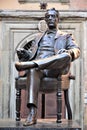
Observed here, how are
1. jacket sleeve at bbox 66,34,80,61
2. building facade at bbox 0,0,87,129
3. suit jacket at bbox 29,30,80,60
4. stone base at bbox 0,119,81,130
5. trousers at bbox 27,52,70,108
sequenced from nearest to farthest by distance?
stone base at bbox 0,119,81,130 < trousers at bbox 27,52,70,108 < jacket sleeve at bbox 66,34,80,61 < suit jacket at bbox 29,30,80,60 < building facade at bbox 0,0,87,129

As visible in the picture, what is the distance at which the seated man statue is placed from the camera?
18.8ft

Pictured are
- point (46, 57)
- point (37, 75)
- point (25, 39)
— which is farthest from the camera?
point (25, 39)

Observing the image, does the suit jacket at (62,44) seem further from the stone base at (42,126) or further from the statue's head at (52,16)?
the stone base at (42,126)

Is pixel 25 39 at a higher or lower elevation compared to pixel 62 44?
higher

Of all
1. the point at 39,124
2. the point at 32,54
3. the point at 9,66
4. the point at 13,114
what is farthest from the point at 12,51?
the point at 39,124

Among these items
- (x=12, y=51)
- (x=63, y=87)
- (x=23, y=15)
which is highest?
(x=23, y=15)

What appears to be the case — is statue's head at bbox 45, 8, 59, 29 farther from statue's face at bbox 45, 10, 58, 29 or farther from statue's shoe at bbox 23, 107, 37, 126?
statue's shoe at bbox 23, 107, 37, 126

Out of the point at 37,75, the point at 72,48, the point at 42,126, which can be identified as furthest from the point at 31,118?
the point at 72,48

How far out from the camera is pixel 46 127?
557 centimetres

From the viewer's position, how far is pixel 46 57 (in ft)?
20.1

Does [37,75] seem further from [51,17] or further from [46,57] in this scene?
[51,17]

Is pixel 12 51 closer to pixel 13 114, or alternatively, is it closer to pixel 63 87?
pixel 13 114

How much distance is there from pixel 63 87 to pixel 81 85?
10.7ft

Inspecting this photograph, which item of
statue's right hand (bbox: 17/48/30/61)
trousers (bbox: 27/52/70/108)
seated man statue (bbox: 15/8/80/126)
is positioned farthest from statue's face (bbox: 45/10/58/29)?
trousers (bbox: 27/52/70/108)
